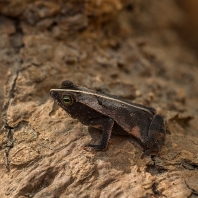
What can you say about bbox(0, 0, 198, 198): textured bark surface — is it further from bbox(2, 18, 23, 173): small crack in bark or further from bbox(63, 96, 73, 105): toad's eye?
bbox(63, 96, 73, 105): toad's eye

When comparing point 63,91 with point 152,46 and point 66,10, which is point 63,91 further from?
point 152,46

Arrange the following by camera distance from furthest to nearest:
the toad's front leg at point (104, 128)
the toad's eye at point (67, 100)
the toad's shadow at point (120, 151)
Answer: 1. the toad's eye at point (67, 100)
2. the toad's front leg at point (104, 128)
3. the toad's shadow at point (120, 151)

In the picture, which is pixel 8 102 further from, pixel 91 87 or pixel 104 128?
pixel 104 128

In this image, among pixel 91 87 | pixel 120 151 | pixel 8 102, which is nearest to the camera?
pixel 120 151

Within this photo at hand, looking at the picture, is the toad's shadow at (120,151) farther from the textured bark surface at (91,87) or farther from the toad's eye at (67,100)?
the toad's eye at (67,100)

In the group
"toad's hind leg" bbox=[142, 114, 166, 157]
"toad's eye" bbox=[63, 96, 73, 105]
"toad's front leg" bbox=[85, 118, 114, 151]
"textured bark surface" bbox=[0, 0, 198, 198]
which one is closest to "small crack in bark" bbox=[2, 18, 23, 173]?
"textured bark surface" bbox=[0, 0, 198, 198]

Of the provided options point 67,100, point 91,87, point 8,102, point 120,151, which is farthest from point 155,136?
point 8,102

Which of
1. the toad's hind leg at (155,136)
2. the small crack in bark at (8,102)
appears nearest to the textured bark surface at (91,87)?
the small crack in bark at (8,102)
